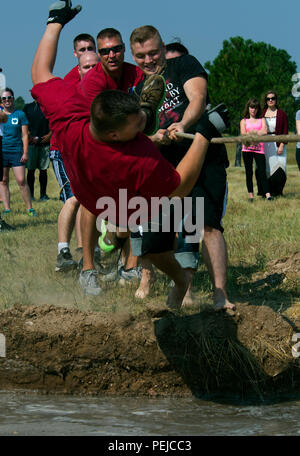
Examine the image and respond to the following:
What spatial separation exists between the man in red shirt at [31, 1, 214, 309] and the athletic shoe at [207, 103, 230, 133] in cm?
6

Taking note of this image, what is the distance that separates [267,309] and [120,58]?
7.03ft

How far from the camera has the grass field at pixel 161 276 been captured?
19.0ft

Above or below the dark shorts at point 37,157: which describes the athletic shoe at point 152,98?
above

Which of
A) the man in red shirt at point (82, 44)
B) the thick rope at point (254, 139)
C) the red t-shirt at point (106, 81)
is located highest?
the man in red shirt at point (82, 44)

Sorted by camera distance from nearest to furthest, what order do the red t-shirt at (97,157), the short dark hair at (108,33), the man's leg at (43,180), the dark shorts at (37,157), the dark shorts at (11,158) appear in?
the red t-shirt at (97,157) < the short dark hair at (108,33) < the dark shorts at (11,158) < the dark shorts at (37,157) < the man's leg at (43,180)

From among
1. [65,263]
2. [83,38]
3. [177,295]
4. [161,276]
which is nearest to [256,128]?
[83,38]

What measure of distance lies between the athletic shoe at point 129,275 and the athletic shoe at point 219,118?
2346mm

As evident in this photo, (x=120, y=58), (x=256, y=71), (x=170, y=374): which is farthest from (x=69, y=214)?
(x=256, y=71)

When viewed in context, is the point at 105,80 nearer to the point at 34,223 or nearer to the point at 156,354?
the point at 156,354

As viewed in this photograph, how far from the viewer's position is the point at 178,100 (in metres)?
5.57

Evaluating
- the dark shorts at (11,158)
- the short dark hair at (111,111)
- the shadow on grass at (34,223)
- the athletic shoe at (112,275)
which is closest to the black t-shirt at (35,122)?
the dark shorts at (11,158)

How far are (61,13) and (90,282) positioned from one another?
2372 millimetres

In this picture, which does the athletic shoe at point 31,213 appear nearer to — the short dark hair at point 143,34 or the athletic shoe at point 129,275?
the athletic shoe at point 129,275

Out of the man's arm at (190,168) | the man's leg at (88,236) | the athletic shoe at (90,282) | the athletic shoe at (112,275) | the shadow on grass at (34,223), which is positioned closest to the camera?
the man's arm at (190,168)
